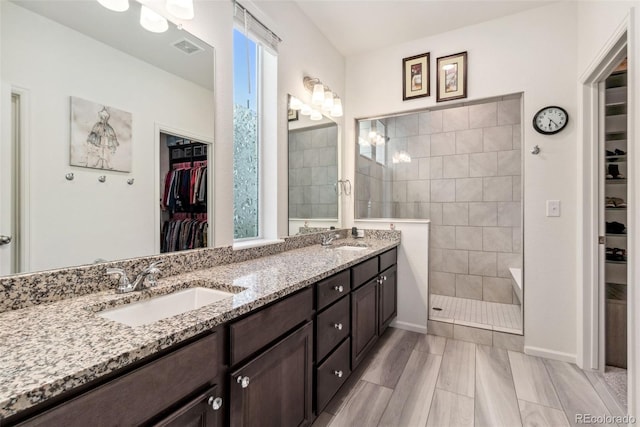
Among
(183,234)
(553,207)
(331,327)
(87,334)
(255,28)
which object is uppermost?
(255,28)

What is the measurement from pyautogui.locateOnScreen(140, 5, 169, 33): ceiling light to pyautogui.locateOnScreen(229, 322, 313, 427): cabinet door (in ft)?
4.78

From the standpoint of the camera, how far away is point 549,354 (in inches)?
A: 88.3

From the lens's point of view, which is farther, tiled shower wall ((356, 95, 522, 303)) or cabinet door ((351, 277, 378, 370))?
tiled shower wall ((356, 95, 522, 303))

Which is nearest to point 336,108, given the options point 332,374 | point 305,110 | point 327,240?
point 305,110

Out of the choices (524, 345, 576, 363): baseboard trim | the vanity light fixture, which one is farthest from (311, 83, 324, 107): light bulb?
(524, 345, 576, 363): baseboard trim

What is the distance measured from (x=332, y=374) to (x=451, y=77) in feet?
8.44

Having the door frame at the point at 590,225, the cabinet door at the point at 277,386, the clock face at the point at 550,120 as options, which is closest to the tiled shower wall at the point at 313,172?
the cabinet door at the point at 277,386

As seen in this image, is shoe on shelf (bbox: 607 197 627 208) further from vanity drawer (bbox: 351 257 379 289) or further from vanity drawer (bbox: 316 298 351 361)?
vanity drawer (bbox: 316 298 351 361)

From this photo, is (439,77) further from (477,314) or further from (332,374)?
(332,374)

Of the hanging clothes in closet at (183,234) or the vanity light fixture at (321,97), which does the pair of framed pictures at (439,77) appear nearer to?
the vanity light fixture at (321,97)

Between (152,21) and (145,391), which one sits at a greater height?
(152,21)

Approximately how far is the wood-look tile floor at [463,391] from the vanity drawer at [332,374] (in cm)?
15

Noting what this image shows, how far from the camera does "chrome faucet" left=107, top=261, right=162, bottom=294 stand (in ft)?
3.57

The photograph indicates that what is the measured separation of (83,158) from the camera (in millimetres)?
1082
